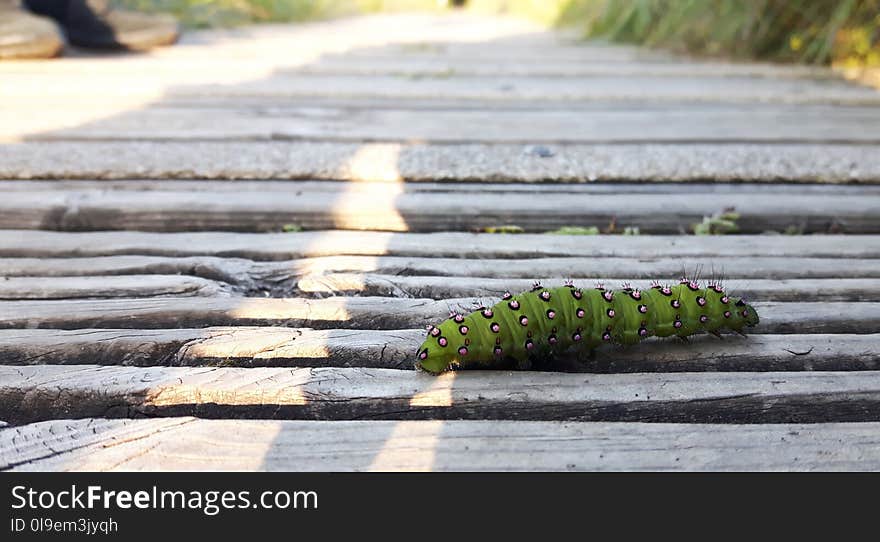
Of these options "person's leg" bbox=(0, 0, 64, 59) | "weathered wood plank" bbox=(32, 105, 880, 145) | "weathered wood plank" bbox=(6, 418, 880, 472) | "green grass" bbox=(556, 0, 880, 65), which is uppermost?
"green grass" bbox=(556, 0, 880, 65)

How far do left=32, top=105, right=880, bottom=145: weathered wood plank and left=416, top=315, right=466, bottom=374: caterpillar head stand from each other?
5.88 feet

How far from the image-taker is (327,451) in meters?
1.27

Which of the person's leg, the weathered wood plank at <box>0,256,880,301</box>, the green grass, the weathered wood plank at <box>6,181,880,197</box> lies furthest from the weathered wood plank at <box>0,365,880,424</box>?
the person's leg

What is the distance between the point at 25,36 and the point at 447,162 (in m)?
3.58

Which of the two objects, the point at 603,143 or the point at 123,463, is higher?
the point at 603,143

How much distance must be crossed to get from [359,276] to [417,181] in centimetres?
86

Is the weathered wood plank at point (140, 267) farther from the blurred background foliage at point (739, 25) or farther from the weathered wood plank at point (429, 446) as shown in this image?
the blurred background foliage at point (739, 25)

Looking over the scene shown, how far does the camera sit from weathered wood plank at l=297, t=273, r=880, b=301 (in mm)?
1817

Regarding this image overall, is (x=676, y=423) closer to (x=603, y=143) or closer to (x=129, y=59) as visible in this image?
(x=603, y=143)

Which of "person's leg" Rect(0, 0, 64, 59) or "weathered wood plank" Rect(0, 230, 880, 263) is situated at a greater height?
"person's leg" Rect(0, 0, 64, 59)

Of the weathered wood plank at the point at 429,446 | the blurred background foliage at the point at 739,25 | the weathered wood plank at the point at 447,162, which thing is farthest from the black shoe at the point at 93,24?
the weathered wood plank at the point at 429,446

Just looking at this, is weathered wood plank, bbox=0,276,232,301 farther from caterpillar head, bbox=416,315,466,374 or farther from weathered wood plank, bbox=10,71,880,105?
weathered wood plank, bbox=10,71,880,105

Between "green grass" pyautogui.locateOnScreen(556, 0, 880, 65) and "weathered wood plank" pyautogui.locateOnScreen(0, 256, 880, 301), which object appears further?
"green grass" pyautogui.locateOnScreen(556, 0, 880, 65)
